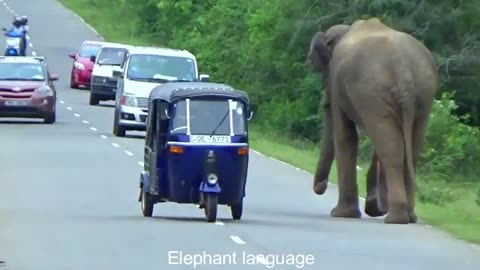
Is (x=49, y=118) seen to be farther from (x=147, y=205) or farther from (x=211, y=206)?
(x=211, y=206)

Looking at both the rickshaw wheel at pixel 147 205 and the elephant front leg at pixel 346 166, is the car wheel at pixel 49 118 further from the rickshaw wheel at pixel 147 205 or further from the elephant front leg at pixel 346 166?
the rickshaw wheel at pixel 147 205

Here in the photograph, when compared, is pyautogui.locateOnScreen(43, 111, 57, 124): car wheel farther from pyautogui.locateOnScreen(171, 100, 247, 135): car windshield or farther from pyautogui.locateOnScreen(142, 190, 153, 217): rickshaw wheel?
pyautogui.locateOnScreen(171, 100, 247, 135): car windshield

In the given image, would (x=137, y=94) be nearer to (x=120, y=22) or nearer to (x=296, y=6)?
(x=296, y=6)

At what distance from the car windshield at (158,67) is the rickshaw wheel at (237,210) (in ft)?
58.7

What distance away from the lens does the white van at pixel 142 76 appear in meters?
40.2

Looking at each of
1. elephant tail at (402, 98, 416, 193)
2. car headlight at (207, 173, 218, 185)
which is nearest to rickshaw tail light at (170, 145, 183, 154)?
car headlight at (207, 173, 218, 185)

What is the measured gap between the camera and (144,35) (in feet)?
278

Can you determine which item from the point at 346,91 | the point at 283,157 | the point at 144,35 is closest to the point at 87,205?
the point at 346,91

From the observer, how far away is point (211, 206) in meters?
21.5

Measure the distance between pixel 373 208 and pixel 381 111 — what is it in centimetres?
143

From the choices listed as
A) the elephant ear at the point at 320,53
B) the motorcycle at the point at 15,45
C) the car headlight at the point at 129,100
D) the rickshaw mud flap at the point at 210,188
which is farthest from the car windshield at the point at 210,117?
the motorcycle at the point at 15,45

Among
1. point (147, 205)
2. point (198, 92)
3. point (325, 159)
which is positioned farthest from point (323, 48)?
point (147, 205)

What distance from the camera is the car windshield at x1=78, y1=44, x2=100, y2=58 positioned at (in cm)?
6287

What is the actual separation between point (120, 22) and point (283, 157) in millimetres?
56537
